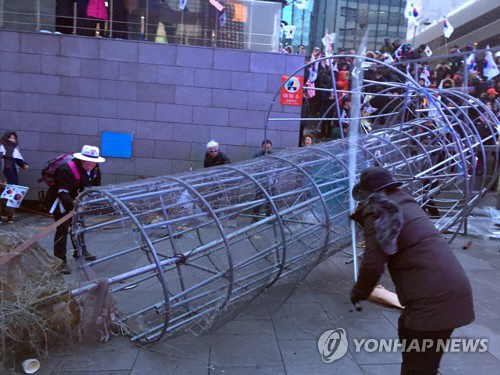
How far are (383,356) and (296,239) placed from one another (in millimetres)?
1340

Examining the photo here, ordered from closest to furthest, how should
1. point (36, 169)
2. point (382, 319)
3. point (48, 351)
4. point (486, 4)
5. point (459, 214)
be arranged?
point (48, 351), point (382, 319), point (459, 214), point (36, 169), point (486, 4)

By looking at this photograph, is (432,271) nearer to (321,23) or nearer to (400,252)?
(400,252)

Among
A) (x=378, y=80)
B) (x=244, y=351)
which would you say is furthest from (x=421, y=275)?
(x=378, y=80)

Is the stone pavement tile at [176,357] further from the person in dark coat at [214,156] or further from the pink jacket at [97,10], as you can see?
the pink jacket at [97,10]

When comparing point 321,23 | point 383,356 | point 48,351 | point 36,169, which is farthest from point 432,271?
point 321,23

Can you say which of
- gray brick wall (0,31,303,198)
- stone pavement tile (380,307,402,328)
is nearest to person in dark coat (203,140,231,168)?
gray brick wall (0,31,303,198)

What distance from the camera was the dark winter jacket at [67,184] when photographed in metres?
5.60

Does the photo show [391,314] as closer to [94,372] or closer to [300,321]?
[300,321]

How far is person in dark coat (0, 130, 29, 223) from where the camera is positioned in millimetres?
8750

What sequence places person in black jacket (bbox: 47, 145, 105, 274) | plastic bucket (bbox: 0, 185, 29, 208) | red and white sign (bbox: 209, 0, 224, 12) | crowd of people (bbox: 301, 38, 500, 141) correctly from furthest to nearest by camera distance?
red and white sign (bbox: 209, 0, 224, 12) → crowd of people (bbox: 301, 38, 500, 141) → plastic bucket (bbox: 0, 185, 29, 208) → person in black jacket (bbox: 47, 145, 105, 274)

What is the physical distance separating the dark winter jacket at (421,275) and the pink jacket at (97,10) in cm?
935

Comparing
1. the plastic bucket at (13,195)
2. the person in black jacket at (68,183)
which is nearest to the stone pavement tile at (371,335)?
the person in black jacket at (68,183)

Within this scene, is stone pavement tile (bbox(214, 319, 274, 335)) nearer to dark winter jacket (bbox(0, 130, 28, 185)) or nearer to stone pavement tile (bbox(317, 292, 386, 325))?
stone pavement tile (bbox(317, 292, 386, 325))

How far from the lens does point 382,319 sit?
445cm
